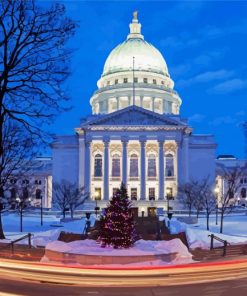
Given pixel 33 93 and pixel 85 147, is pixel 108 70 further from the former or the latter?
pixel 33 93

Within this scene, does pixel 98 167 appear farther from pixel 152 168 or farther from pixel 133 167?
pixel 152 168

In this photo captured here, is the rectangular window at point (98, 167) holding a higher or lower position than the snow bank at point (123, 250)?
higher

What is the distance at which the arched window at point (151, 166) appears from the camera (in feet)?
297

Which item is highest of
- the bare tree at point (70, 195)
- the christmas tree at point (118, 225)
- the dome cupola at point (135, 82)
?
the dome cupola at point (135, 82)

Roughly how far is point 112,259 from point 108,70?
3986 inches

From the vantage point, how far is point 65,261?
1722cm

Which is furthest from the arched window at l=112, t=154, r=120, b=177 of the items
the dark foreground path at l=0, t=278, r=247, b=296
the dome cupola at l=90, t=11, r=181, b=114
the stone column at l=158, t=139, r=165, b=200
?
the dark foreground path at l=0, t=278, r=247, b=296

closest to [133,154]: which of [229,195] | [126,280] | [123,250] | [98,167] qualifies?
[98,167]

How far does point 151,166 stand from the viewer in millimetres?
90688

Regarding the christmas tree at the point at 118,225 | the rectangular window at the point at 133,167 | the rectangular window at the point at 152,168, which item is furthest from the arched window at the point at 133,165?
the christmas tree at the point at 118,225

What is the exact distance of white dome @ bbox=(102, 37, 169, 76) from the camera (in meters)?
112

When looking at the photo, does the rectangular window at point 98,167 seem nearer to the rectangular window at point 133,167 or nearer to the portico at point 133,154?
the portico at point 133,154

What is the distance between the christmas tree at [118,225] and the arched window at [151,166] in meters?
70.8

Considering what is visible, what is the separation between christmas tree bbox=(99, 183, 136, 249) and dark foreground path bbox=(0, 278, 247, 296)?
702 cm
